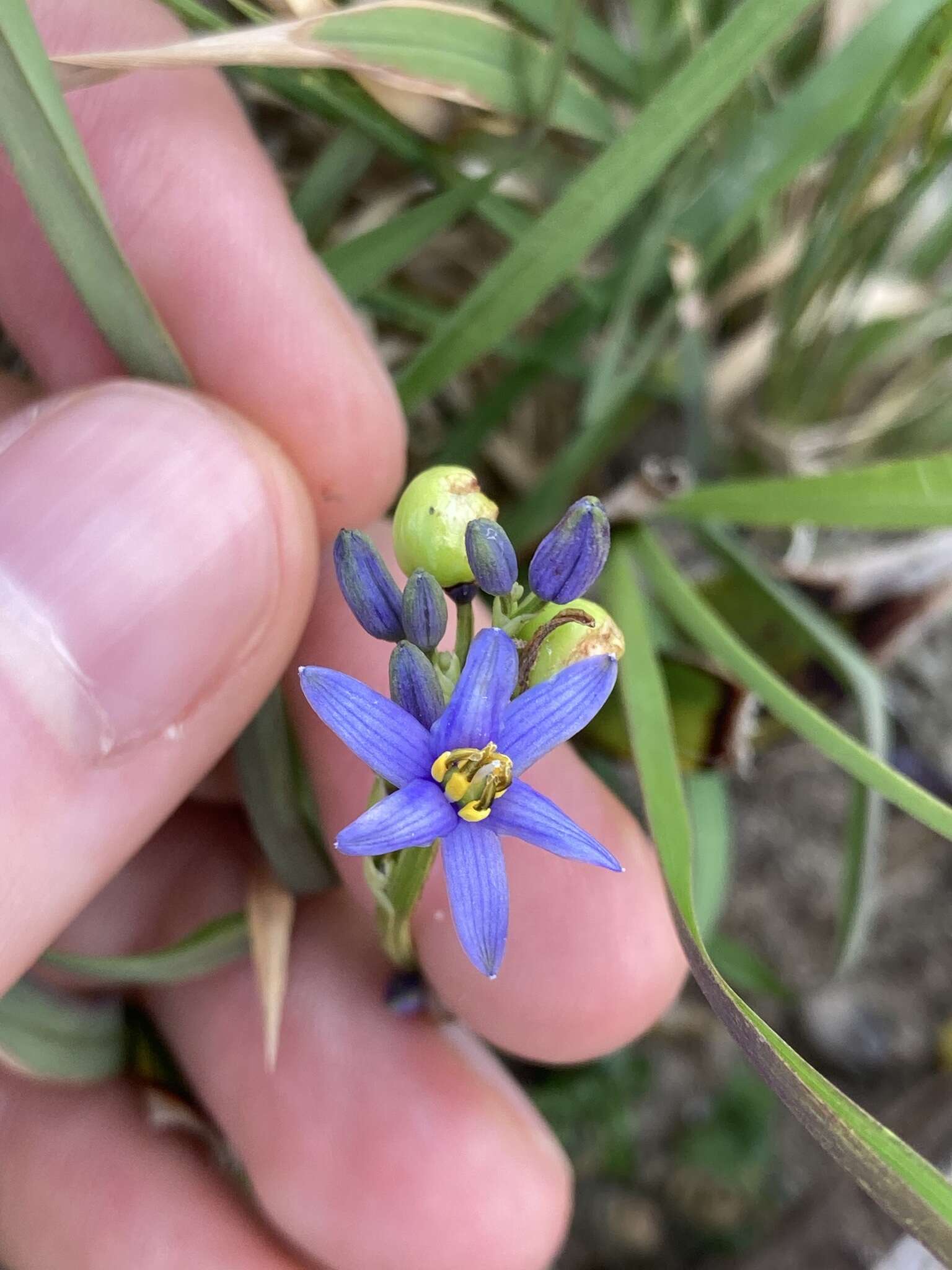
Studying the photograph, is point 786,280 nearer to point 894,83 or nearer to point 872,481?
point 894,83

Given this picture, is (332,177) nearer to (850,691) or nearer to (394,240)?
(394,240)

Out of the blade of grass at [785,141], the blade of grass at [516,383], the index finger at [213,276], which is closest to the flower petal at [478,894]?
the index finger at [213,276]

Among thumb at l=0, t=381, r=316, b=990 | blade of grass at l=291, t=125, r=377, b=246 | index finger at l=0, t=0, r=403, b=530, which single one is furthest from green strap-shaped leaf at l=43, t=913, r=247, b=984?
blade of grass at l=291, t=125, r=377, b=246

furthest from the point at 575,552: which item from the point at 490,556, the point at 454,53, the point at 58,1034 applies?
the point at 58,1034

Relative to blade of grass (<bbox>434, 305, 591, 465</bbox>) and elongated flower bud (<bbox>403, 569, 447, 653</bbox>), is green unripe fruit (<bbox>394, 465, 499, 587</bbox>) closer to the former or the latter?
elongated flower bud (<bbox>403, 569, 447, 653</bbox>)

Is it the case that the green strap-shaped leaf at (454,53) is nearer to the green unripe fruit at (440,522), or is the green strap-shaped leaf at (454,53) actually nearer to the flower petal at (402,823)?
the green unripe fruit at (440,522)
